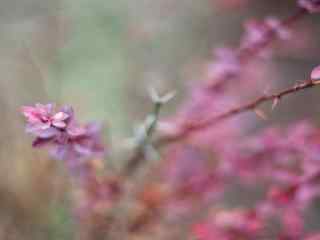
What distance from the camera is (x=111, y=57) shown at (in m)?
1.85

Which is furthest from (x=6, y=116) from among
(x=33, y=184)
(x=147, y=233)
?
(x=147, y=233)

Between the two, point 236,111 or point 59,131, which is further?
point 236,111

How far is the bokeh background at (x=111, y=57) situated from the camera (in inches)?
52.4

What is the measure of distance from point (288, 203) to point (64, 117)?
0.52m

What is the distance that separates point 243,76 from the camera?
1.15 m

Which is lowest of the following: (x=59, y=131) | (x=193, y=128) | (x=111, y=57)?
(x=59, y=131)

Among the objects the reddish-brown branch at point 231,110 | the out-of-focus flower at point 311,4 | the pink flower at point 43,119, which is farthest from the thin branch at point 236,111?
the pink flower at point 43,119

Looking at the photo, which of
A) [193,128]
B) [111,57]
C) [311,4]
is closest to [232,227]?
[193,128]

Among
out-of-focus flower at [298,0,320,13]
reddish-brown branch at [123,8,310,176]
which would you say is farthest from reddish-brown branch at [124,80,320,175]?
out-of-focus flower at [298,0,320,13]

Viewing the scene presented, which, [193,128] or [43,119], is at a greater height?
[193,128]

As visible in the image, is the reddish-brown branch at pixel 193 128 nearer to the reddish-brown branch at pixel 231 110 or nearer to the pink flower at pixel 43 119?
the reddish-brown branch at pixel 231 110

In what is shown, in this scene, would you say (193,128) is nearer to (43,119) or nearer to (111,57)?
(43,119)

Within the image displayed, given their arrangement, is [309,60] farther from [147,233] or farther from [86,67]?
[147,233]

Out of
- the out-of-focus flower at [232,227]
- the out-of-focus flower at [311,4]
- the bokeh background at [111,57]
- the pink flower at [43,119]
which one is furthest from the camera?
the bokeh background at [111,57]
